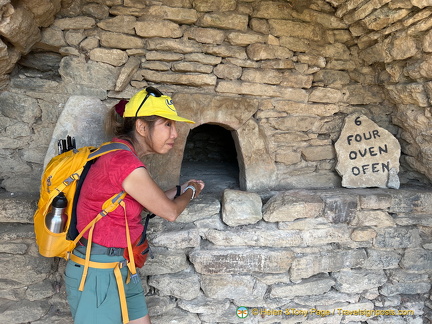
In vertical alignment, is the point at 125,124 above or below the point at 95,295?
→ above

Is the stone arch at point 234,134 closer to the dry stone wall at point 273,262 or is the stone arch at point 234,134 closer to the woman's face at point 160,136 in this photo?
the dry stone wall at point 273,262

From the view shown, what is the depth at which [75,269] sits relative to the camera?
1.73 m

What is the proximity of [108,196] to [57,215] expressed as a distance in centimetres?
31

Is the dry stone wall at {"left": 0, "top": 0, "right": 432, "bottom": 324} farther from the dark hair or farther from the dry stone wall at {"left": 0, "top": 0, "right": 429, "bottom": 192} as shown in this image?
the dark hair

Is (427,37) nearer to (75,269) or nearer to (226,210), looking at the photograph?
(226,210)

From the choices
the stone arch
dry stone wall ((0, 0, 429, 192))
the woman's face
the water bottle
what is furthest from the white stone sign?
the water bottle

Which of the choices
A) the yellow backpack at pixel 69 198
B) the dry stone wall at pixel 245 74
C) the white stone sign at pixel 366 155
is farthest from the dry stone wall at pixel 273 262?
the yellow backpack at pixel 69 198

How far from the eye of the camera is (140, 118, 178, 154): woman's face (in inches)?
72.6

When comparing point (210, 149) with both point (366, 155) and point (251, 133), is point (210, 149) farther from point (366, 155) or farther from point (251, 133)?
point (366, 155)

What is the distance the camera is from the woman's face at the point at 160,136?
6.05 ft

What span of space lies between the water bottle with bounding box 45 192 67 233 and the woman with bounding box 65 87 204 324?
0.27 feet

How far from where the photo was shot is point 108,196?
167cm

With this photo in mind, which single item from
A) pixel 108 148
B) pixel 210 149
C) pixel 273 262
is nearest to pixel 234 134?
pixel 273 262

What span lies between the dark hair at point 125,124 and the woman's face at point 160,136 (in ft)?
0.08
